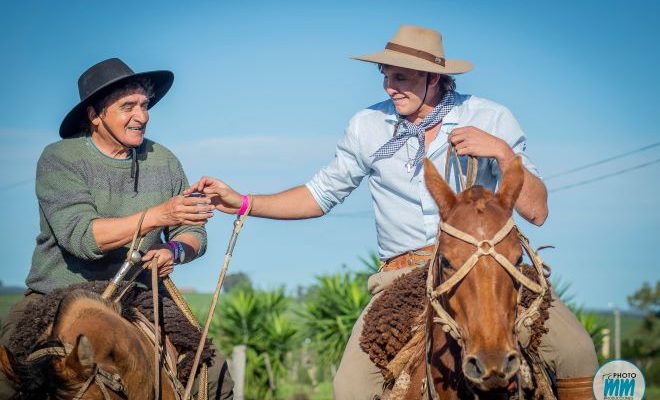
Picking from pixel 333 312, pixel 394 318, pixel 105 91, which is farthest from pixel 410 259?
pixel 333 312

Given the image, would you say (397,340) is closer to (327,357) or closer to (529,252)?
(529,252)

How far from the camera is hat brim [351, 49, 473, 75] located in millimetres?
6789

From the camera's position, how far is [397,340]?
6.13m

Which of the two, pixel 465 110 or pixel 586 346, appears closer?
pixel 586 346

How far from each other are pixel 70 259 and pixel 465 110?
2833 millimetres

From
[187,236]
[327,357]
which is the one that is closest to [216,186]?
[187,236]

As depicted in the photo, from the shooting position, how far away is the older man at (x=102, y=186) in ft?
23.0

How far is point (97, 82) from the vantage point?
288 inches

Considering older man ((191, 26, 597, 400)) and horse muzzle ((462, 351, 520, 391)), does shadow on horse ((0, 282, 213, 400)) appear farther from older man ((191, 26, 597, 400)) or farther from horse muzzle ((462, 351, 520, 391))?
horse muzzle ((462, 351, 520, 391))

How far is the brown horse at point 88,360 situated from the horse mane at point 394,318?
4.33ft

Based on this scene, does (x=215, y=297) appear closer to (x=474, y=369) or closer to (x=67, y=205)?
(x=67, y=205)

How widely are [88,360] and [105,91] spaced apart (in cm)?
234

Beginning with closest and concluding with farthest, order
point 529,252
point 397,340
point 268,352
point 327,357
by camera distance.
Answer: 1. point 529,252
2. point 397,340
3. point 327,357
4. point 268,352

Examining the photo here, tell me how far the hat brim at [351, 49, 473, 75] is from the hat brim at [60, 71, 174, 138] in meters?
1.54
